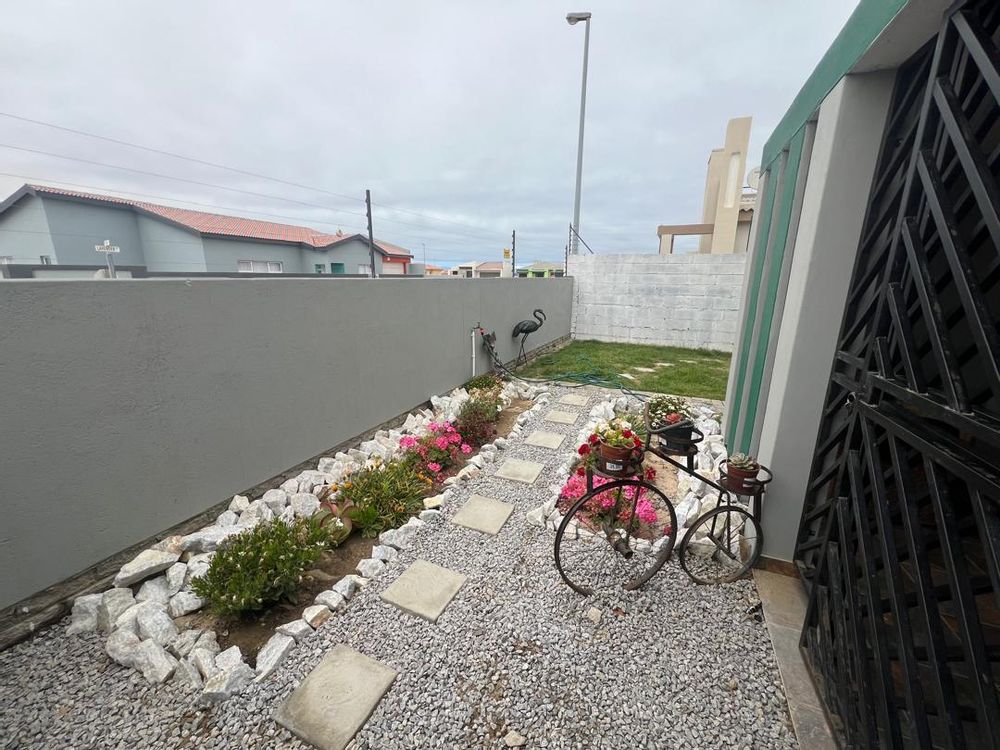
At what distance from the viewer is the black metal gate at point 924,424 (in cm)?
89

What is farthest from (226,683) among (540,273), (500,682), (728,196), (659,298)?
(540,273)

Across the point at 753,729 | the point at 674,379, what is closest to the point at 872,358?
the point at 753,729

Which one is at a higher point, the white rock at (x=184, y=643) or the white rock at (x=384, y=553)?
the white rock at (x=384, y=553)

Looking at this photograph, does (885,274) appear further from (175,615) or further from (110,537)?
(110,537)

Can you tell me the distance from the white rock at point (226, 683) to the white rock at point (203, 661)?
0.14ft

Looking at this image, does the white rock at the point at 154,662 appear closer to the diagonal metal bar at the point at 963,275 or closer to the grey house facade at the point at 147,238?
the diagonal metal bar at the point at 963,275

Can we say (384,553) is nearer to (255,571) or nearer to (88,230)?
(255,571)

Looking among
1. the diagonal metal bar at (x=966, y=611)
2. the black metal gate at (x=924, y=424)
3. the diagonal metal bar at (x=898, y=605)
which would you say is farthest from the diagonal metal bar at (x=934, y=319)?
the diagonal metal bar at (x=898, y=605)

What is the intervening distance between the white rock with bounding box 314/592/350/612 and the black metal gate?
2155 mm

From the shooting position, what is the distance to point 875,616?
1.21 meters

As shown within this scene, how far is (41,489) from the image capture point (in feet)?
6.08

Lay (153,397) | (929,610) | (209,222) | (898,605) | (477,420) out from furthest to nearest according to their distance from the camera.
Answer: (209,222) < (477,420) < (153,397) < (898,605) < (929,610)

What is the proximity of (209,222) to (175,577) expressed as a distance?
14710 mm

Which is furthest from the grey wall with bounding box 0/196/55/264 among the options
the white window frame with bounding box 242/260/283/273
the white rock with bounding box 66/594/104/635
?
the white rock with bounding box 66/594/104/635
